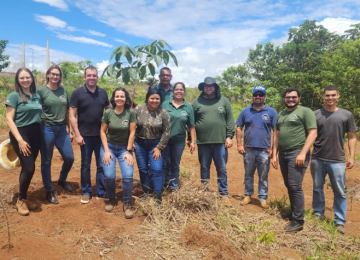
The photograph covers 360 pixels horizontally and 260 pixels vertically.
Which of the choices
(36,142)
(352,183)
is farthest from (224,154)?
(352,183)

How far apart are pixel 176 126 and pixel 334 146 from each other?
189 cm

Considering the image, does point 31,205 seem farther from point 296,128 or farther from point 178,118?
point 296,128

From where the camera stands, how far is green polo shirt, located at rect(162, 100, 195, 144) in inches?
132

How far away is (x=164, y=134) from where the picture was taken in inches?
125

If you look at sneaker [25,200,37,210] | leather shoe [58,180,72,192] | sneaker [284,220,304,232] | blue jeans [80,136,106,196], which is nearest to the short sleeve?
blue jeans [80,136,106,196]

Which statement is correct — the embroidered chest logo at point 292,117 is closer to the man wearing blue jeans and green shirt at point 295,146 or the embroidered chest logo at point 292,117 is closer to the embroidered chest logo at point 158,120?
the man wearing blue jeans and green shirt at point 295,146

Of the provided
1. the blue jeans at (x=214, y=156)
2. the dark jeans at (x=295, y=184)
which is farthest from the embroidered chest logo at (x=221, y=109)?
the dark jeans at (x=295, y=184)

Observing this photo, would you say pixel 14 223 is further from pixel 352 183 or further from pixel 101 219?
pixel 352 183

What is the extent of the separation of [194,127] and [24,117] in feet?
6.85

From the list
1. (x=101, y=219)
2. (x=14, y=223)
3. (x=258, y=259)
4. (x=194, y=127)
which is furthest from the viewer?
(x=194, y=127)

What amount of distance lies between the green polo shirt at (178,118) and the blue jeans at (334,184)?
1663mm

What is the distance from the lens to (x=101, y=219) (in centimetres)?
304

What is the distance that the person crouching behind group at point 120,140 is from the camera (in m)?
3.14

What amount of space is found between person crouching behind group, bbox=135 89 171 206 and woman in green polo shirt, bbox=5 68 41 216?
118 cm
